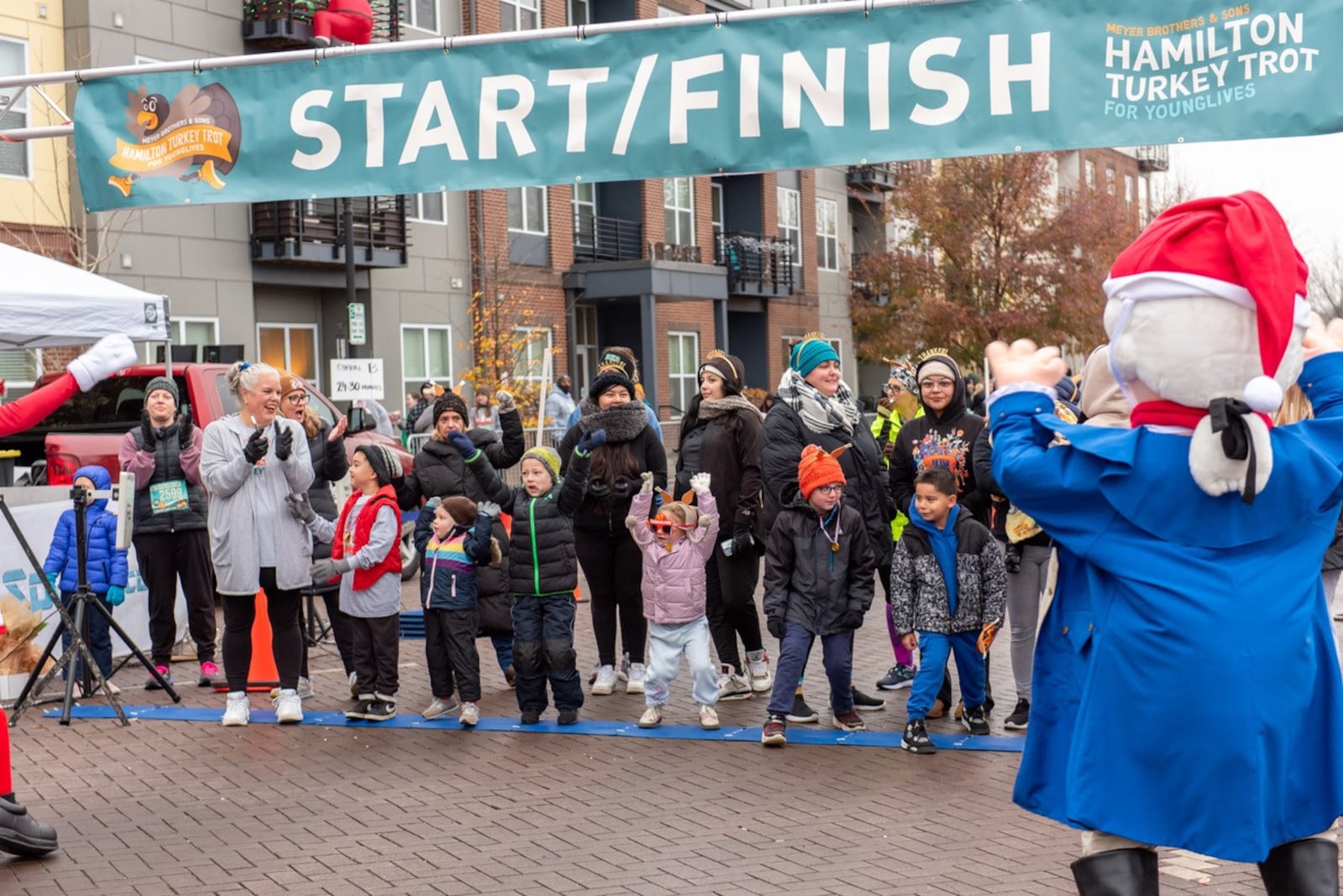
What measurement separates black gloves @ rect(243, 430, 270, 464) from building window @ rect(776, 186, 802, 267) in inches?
1351

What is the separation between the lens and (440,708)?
853 cm

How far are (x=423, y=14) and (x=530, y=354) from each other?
6.87 m

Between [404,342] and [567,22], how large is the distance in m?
8.54

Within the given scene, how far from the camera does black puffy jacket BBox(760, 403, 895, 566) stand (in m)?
8.16

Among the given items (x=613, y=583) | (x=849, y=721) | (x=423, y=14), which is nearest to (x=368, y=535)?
(x=613, y=583)

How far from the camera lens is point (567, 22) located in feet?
106

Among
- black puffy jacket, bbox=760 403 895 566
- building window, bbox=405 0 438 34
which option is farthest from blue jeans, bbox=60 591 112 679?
building window, bbox=405 0 438 34

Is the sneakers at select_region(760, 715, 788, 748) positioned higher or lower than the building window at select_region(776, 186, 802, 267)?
lower

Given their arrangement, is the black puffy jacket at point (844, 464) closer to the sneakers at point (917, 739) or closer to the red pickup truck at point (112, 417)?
the sneakers at point (917, 739)

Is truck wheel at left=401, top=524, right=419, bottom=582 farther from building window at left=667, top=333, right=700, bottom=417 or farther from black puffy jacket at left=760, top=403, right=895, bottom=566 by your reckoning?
building window at left=667, top=333, right=700, bottom=417

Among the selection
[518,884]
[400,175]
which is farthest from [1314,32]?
[518,884]

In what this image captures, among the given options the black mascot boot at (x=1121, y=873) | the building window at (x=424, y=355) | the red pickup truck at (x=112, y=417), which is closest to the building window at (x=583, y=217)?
the building window at (x=424, y=355)

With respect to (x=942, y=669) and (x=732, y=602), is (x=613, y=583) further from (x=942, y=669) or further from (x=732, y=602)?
(x=942, y=669)

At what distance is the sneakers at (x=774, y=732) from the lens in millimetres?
7492
